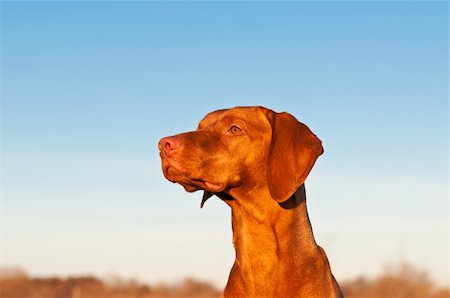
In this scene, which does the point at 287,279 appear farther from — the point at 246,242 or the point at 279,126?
the point at 279,126

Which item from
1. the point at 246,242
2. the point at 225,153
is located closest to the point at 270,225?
the point at 246,242

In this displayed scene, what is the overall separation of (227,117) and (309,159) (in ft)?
3.55

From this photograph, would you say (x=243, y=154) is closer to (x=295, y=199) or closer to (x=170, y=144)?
(x=295, y=199)

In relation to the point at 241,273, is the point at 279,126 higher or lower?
higher

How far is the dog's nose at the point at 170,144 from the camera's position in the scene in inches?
311

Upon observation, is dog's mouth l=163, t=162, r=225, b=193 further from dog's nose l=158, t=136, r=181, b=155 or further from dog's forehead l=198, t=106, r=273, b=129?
dog's forehead l=198, t=106, r=273, b=129

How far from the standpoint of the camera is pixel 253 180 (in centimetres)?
832

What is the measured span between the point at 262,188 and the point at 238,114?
36.9 inches

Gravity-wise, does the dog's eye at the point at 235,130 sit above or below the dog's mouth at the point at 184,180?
above

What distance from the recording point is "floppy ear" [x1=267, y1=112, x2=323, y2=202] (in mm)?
8102

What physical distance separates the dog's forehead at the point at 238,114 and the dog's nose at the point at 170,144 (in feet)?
2.67

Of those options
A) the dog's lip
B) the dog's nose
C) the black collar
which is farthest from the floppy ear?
the dog's nose

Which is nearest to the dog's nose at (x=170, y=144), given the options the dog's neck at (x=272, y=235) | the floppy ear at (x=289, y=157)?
the dog's neck at (x=272, y=235)

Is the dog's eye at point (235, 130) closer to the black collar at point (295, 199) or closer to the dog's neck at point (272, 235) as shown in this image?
the dog's neck at point (272, 235)
